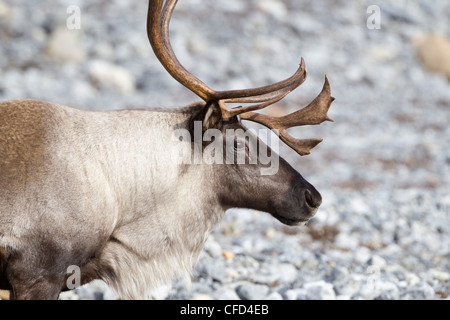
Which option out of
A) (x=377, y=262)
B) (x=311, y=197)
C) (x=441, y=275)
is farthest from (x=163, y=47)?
(x=441, y=275)

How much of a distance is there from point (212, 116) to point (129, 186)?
735 millimetres

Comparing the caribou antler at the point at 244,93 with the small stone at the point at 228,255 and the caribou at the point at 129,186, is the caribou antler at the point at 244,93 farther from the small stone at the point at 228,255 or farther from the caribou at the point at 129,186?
the small stone at the point at 228,255

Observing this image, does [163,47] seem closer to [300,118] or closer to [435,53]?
[300,118]

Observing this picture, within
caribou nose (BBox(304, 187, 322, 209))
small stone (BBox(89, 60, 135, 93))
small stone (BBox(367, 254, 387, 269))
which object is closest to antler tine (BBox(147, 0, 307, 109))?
caribou nose (BBox(304, 187, 322, 209))

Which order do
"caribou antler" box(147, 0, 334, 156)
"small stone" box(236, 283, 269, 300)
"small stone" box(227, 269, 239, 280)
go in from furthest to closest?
"small stone" box(227, 269, 239, 280) < "small stone" box(236, 283, 269, 300) < "caribou antler" box(147, 0, 334, 156)

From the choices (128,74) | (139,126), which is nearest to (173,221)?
(139,126)

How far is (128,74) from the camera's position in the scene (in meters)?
15.6

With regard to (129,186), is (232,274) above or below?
below

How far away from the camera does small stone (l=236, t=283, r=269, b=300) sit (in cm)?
584

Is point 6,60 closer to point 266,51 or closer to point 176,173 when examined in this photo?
point 266,51

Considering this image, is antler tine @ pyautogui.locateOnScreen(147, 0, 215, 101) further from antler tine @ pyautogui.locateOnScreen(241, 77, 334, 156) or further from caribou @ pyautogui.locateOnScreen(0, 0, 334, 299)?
antler tine @ pyautogui.locateOnScreen(241, 77, 334, 156)

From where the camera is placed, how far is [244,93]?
181 inches

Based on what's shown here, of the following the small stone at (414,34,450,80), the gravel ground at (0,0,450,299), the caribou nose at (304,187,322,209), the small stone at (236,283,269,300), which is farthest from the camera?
the small stone at (414,34,450,80)
